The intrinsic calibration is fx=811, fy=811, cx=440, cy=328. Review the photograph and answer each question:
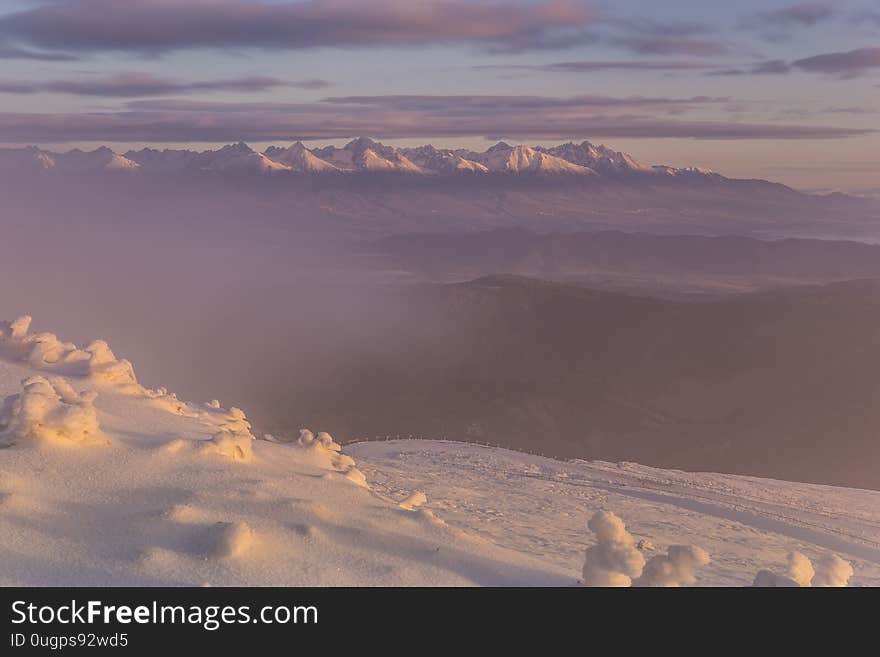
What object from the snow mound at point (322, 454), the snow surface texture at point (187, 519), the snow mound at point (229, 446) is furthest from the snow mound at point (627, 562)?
the snow mound at point (322, 454)

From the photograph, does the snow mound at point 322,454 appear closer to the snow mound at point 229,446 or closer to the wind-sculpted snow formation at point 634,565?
the snow mound at point 229,446

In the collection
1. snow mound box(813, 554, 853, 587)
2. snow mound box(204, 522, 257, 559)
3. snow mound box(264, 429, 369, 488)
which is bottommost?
snow mound box(813, 554, 853, 587)

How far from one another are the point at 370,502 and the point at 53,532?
550 cm

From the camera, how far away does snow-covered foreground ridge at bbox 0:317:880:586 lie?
39.1 ft

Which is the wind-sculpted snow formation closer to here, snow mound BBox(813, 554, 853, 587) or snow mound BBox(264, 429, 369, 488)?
snow mound BBox(813, 554, 853, 587)

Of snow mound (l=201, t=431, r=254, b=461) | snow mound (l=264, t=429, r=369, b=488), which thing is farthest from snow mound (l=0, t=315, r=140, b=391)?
snow mound (l=201, t=431, r=254, b=461)

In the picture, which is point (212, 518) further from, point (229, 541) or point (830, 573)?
point (830, 573)

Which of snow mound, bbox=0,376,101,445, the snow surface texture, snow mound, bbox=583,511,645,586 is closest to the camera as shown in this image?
the snow surface texture

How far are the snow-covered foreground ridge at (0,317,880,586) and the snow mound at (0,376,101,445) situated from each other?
0.09ft

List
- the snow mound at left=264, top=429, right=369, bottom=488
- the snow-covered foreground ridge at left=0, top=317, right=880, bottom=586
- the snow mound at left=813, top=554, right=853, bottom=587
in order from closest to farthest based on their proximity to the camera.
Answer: the snow-covered foreground ridge at left=0, top=317, right=880, bottom=586
the snow mound at left=813, top=554, right=853, bottom=587
the snow mound at left=264, top=429, right=369, bottom=488

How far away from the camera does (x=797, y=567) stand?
1323 centimetres

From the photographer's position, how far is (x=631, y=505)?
102 feet

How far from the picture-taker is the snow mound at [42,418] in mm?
14523

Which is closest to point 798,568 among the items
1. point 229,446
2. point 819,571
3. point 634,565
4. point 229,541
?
point 819,571
